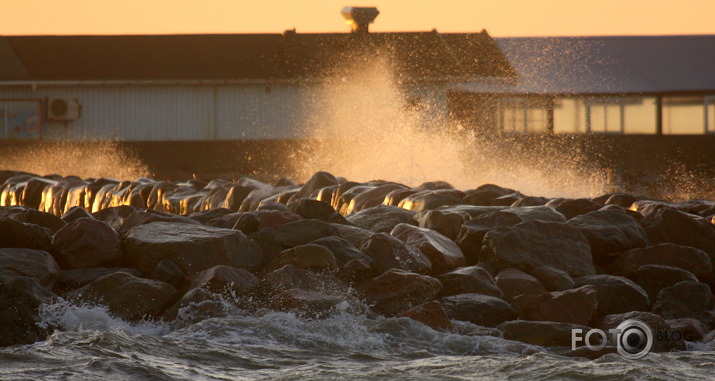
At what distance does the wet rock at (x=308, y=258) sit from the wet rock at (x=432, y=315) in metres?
1.02

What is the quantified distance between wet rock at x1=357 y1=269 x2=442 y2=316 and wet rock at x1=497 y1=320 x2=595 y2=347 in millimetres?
718

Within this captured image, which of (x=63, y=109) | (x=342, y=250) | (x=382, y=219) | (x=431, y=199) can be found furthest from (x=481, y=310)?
(x=63, y=109)

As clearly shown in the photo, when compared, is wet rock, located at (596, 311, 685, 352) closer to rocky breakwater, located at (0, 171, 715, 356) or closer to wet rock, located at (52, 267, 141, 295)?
rocky breakwater, located at (0, 171, 715, 356)

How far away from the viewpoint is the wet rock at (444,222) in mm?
9930

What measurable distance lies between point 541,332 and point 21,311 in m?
3.56

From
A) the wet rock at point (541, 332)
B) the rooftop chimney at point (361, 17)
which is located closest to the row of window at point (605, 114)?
the rooftop chimney at point (361, 17)

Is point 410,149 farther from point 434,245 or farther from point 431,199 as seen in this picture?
point 434,245

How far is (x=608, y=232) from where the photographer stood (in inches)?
386

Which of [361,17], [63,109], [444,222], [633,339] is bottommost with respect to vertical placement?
[633,339]

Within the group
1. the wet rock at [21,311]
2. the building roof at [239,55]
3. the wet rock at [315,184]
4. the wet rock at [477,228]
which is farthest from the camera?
the building roof at [239,55]

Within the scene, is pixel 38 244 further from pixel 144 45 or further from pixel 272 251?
pixel 144 45

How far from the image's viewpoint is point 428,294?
315 inches

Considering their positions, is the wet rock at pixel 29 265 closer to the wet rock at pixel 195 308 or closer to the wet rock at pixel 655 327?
the wet rock at pixel 195 308

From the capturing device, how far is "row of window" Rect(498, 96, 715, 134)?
28.9 metres
